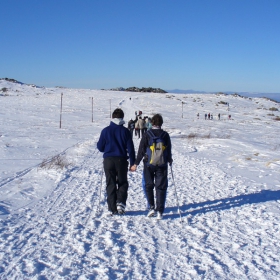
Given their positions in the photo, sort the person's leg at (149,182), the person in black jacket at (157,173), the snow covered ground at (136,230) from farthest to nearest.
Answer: the person's leg at (149,182) < the person in black jacket at (157,173) < the snow covered ground at (136,230)

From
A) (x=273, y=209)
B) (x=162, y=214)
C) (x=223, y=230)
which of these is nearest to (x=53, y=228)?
(x=162, y=214)

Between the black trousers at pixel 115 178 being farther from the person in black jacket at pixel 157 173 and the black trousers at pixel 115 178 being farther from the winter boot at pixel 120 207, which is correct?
the person in black jacket at pixel 157 173

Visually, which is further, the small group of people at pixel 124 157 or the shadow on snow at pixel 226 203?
the shadow on snow at pixel 226 203

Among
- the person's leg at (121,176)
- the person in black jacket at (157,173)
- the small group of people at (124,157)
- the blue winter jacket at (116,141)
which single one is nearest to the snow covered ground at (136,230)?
the person in black jacket at (157,173)

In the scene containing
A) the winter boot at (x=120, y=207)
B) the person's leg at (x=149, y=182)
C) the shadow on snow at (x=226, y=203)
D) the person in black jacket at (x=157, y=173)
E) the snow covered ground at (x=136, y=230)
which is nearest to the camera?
the snow covered ground at (x=136, y=230)

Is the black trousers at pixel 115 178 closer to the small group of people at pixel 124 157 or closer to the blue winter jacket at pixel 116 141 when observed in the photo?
the small group of people at pixel 124 157

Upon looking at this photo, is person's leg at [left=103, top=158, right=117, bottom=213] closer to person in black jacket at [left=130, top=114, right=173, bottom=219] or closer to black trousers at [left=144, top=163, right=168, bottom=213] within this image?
person in black jacket at [left=130, top=114, right=173, bottom=219]

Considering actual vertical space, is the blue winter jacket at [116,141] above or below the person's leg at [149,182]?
above

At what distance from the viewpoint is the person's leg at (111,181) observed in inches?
239

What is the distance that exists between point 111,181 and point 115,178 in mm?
93

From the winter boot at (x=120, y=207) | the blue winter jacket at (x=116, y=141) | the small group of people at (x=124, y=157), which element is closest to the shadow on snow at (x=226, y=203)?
the small group of people at (x=124, y=157)

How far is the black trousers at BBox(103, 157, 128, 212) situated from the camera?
239 inches

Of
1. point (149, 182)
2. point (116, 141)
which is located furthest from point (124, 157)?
point (149, 182)

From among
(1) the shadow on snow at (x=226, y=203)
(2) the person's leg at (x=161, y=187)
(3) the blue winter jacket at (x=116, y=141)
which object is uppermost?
(3) the blue winter jacket at (x=116, y=141)
